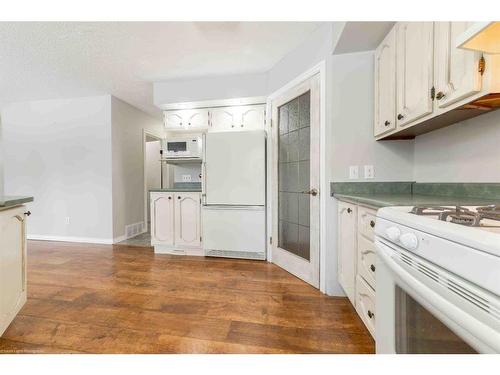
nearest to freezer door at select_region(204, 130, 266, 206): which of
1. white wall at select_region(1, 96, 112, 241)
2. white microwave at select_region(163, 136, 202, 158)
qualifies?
white microwave at select_region(163, 136, 202, 158)

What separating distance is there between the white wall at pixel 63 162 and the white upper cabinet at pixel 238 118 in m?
1.81

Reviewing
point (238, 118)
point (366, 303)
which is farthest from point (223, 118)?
point (366, 303)

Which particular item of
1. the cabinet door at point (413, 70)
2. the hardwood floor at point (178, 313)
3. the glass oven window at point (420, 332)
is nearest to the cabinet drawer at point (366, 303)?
the hardwood floor at point (178, 313)

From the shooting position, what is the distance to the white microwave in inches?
134

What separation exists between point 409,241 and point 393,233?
90 millimetres

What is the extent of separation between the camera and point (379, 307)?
2.88 feet

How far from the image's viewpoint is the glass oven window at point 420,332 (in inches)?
22.4

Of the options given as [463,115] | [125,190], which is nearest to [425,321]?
[463,115]

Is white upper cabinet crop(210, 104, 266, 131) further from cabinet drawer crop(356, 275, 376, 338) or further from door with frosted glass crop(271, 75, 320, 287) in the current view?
cabinet drawer crop(356, 275, 376, 338)

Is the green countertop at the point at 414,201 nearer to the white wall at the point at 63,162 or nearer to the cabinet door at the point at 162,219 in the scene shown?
the cabinet door at the point at 162,219

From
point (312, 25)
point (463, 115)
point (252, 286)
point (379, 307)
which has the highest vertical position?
point (312, 25)
